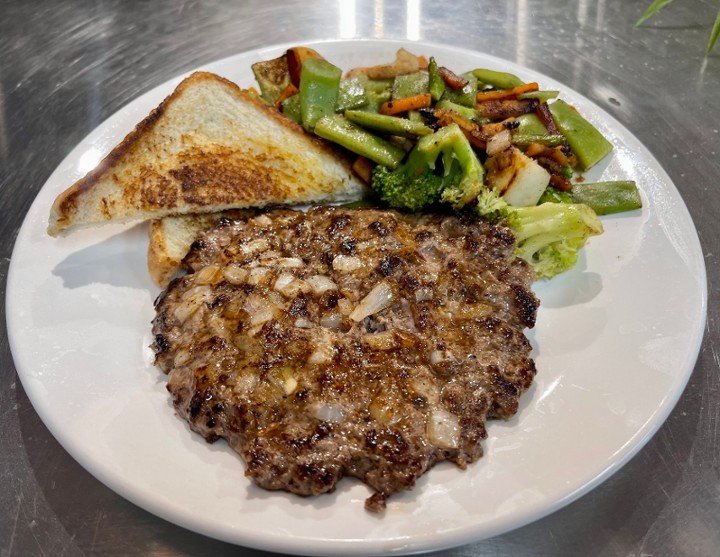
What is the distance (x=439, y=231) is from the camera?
10.6 ft

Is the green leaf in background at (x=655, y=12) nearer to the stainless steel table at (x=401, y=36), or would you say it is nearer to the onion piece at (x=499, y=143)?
the stainless steel table at (x=401, y=36)

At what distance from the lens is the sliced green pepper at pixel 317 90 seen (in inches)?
152

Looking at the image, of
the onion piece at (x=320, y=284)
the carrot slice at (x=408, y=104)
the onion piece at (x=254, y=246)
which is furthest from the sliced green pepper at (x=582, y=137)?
the onion piece at (x=254, y=246)

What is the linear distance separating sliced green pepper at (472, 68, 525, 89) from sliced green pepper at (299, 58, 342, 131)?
0.96 m

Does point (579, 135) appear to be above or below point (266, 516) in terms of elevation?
above

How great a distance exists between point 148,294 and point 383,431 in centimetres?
150

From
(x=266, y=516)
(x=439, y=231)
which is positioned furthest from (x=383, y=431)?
(x=439, y=231)

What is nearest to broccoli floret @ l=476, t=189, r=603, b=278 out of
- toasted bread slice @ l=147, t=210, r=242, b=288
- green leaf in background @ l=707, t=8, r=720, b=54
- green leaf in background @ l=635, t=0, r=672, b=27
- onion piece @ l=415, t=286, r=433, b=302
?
onion piece @ l=415, t=286, r=433, b=302

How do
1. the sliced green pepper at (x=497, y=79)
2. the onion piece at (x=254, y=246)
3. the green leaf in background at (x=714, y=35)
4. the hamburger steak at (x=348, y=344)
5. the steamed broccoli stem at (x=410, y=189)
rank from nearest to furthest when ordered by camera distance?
the hamburger steak at (x=348, y=344) < the onion piece at (x=254, y=246) < the steamed broccoli stem at (x=410, y=189) < the sliced green pepper at (x=497, y=79) < the green leaf in background at (x=714, y=35)

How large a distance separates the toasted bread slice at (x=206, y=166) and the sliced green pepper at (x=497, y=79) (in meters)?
1.12

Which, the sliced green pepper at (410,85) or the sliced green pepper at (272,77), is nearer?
the sliced green pepper at (410,85)

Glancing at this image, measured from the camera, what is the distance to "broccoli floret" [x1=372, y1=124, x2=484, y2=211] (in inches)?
135

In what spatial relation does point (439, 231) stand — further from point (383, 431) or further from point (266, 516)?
point (266, 516)

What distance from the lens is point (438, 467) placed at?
2447 mm
